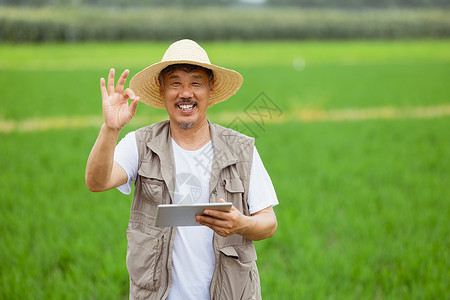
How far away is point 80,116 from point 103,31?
2309 cm

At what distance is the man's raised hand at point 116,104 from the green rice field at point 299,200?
539mm

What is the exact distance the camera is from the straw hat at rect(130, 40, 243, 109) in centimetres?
167

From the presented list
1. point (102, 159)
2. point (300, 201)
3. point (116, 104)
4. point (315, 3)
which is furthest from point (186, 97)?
point (315, 3)

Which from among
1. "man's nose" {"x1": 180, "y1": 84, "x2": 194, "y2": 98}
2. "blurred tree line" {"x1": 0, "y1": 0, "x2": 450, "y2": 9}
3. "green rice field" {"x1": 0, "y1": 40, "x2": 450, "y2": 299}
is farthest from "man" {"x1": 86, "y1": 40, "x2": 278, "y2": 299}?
"blurred tree line" {"x1": 0, "y1": 0, "x2": 450, "y2": 9}

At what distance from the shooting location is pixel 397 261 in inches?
139

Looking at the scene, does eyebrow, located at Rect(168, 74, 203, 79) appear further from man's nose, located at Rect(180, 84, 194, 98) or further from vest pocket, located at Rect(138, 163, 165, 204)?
vest pocket, located at Rect(138, 163, 165, 204)

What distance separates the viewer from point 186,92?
5.56 feet

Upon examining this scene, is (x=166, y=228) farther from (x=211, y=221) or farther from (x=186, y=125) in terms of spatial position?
(x=186, y=125)

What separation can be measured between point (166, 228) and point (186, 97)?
508 millimetres

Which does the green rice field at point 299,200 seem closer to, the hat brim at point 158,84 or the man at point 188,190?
the hat brim at point 158,84

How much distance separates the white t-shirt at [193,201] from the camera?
5.63 feet

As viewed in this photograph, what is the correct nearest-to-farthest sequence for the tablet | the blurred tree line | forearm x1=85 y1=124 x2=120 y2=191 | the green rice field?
1. the tablet
2. forearm x1=85 y1=124 x2=120 y2=191
3. the green rice field
4. the blurred tree line

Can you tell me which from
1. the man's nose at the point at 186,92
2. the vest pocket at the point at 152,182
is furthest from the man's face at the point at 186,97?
the vest pocket at the point at 152,182

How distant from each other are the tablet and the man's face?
0.40 m
